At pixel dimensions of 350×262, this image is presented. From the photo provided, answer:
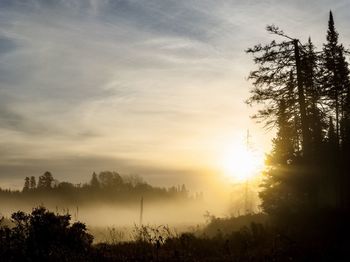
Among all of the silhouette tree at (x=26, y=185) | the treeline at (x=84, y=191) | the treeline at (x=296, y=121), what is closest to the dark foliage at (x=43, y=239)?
the treeline at (x=296, y=121)

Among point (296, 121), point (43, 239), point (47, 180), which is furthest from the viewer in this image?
point (47, 180)

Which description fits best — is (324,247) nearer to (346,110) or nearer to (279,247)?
(279,247)

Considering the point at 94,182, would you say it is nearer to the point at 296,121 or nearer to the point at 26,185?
the point at 26,185

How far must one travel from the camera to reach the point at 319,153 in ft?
127

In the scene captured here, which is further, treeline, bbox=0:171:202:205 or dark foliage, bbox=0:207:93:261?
treeline, bbox=0:171:202:205

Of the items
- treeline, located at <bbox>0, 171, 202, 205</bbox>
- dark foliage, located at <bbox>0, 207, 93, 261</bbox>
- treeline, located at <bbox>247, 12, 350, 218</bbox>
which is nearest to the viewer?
dark foliage, located at <bbox>0, 207, 93, 261</bbox>

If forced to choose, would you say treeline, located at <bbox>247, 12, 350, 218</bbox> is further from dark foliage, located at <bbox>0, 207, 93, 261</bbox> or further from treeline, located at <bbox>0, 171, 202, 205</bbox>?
Answer: treeline, located at <bbox>0, 171, 202, 205</bbox>

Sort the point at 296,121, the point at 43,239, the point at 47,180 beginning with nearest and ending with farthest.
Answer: the point at 43,239
the point at 296,121
the point at 47,180

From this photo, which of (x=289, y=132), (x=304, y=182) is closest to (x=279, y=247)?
(x=304, y=182)

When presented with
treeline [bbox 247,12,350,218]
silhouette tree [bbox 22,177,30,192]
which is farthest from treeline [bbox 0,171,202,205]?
treeline [bbox 247,12,350,218]

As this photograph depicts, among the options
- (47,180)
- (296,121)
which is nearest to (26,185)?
(47,180)

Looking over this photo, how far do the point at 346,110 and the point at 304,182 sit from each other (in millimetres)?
19080

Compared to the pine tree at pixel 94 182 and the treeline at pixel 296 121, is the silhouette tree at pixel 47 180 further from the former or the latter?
the treeline at pixel 296 121

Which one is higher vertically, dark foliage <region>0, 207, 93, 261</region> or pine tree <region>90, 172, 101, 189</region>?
pine tree <region>90, 172, 101, 189</region>
